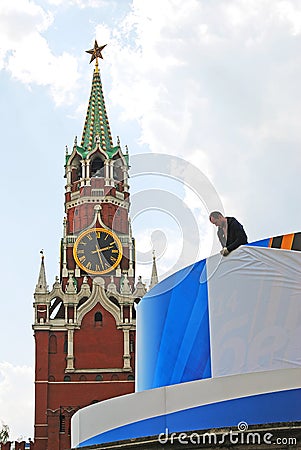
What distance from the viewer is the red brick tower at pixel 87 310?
43.7 metres

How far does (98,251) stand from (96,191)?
488 cm

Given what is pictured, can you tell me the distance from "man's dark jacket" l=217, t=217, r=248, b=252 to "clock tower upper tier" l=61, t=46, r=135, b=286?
34.4 metres

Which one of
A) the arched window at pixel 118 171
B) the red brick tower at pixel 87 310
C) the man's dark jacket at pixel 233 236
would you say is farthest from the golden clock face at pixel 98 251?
the man's dark jacket at pixel 233 236

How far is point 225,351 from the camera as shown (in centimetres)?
1313

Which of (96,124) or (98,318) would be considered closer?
(98,318)

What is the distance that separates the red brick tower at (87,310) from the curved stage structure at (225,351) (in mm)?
29314

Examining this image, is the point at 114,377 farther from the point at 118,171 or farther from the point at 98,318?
the point at 118,171

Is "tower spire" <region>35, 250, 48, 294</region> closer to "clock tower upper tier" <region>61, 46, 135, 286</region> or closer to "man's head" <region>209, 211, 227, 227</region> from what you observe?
"clock tower upper tier" <region>61, 46, 135, 286</region>

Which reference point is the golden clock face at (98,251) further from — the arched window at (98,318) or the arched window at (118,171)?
the arched window at (118,171)

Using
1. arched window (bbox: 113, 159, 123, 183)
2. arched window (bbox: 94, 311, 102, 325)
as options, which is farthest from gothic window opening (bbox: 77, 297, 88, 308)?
arched window (bbox: 113, 159, 123, 183)

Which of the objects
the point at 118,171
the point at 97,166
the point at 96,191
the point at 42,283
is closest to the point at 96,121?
the point at 97,166

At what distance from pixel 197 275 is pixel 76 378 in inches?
1252

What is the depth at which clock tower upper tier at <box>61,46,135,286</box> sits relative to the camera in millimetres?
49125

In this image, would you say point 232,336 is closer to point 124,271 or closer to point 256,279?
point 256,279
